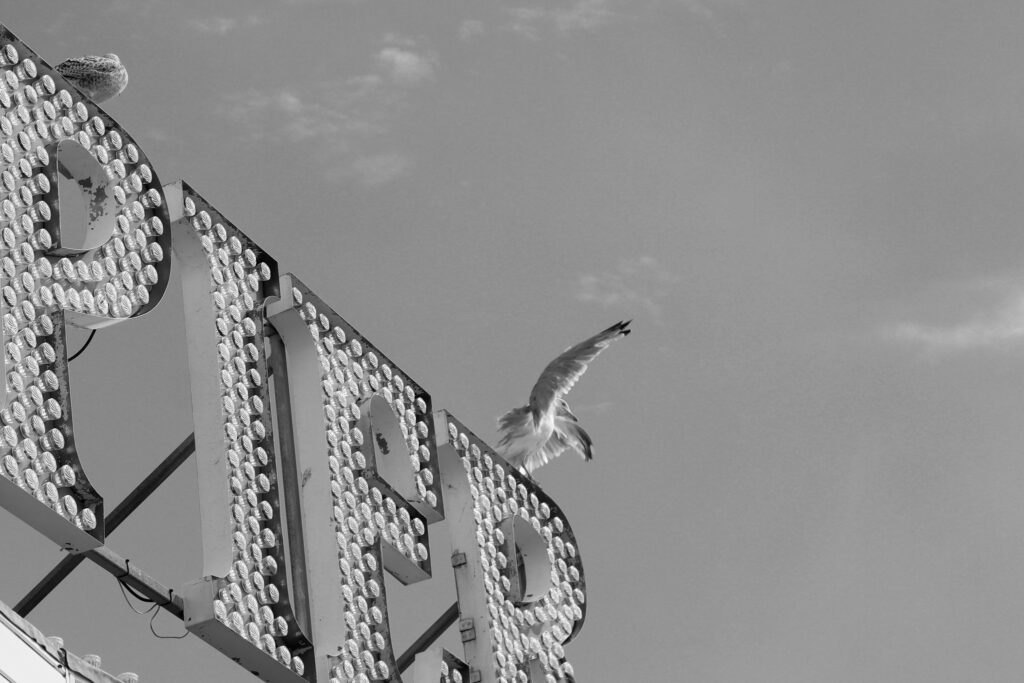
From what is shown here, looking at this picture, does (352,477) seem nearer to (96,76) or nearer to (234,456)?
(234,456)

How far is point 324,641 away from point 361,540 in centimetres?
94

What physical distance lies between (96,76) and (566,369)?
23.1 feet

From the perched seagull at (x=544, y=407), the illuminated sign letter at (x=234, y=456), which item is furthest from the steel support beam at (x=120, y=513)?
the perched seagull at (x=544, y=407)

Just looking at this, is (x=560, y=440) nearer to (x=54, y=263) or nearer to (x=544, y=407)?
(x=544, y=407)

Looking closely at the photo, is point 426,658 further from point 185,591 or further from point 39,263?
point 39,263

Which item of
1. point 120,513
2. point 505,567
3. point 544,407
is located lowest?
point 120,513

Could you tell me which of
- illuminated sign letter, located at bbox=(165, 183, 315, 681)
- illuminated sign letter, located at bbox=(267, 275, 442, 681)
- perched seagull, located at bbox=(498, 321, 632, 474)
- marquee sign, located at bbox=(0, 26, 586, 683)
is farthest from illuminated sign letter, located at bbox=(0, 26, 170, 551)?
perched seagull, located at bbox=(498, 321, 632, 474)

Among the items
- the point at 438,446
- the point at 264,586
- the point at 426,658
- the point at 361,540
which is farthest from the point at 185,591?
the point at 438,446

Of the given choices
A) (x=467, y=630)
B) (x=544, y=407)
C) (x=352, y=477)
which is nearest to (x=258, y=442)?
(x=352, y=477)

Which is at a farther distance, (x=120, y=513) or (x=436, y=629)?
(x=436, y=629)

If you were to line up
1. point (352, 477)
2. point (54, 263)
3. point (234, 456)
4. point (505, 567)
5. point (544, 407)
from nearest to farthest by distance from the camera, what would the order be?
point (54, 263), point (234, 456), point (352, 477), point (505, 567), point (544, 407)

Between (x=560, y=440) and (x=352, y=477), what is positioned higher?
(x=560, y=440)

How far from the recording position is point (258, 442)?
15.1 metres

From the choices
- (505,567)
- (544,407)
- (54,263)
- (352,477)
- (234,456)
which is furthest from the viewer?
(544,407)
